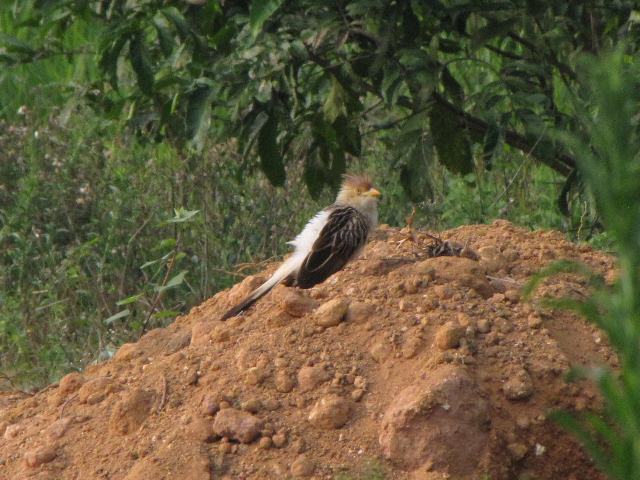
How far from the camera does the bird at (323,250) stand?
18.3ft

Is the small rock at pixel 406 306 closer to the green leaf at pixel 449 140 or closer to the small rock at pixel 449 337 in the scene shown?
the small rock at pixel 449 337

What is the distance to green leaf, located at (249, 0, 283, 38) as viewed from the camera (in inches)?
205

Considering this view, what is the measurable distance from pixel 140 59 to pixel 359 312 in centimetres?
181

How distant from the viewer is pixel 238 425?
439cm

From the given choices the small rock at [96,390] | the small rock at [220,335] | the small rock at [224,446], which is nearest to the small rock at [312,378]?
the small rock at [224,446]

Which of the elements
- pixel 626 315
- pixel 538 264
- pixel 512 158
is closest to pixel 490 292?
pixel 538 264

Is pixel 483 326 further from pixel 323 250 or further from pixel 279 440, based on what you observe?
pixel 323 250

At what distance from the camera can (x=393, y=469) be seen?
4191 millimetres

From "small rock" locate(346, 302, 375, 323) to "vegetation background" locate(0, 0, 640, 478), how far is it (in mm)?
1233

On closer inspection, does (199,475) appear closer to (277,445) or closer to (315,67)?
(277,445)

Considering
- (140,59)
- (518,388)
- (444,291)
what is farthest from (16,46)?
(518,388)

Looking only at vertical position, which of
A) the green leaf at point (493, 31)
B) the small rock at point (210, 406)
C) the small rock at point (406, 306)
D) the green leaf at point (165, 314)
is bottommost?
the green leaf at point (165, 314)

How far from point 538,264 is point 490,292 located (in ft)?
1.33

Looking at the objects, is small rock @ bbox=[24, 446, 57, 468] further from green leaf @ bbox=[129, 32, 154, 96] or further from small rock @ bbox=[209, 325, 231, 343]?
green leaf @ bbox=[129, 32, 154, 96]
